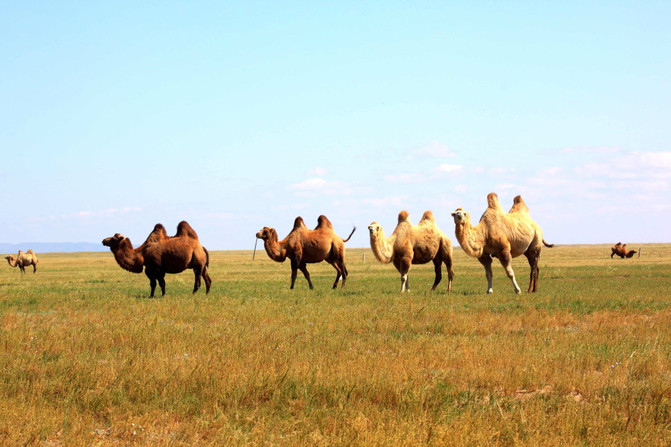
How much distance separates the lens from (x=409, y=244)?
63.6 feet

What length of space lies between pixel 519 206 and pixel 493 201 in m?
1.40

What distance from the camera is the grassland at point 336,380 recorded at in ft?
18.3

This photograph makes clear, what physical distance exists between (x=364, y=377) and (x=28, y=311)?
33.8 ft

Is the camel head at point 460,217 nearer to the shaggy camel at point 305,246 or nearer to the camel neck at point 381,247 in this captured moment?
the camel neck at point 381,247

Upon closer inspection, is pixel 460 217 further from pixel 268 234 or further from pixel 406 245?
pixel 268 234

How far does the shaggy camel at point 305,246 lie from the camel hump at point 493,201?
5.23 metres

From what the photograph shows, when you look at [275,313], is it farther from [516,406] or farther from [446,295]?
[516,406]

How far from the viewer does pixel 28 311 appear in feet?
47.4

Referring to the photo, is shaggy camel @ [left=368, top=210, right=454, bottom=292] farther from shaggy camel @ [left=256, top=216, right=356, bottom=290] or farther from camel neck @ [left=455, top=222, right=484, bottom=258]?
shaggy camel @ [left=256, top=216, right=356, bottom=290]

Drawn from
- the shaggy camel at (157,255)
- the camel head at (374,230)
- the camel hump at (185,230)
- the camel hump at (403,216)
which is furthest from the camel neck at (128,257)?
the camel hump at (403,216)

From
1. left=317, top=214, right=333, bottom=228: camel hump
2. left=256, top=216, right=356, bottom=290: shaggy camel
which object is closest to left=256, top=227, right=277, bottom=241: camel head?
left=256, top=216, right=356, bottom=290: shaggy camel

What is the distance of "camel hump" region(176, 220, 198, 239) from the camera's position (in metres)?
18.9

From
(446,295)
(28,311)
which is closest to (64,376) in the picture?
(28,311)

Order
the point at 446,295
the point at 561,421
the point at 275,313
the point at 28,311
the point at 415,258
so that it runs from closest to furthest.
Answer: the point at 561,421 < the point at 275,313 < the point at 28,311 < the point at 446,295 < the point at 415,258
